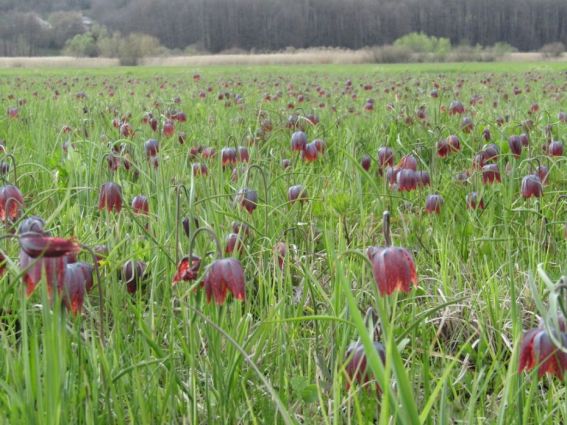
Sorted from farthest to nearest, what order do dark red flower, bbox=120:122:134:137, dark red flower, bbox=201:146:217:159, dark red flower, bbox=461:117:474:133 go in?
dark red flower, bbox=461:117:474:133 → dark red flower, bbox=120:122:134:137 → dark red flower, bbox=201:146:217:159

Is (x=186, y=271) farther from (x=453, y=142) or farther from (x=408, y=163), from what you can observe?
(x=453, y=142)

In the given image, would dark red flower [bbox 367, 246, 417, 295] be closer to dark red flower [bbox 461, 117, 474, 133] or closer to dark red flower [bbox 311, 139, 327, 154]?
dark red flower [bbox 311, 139, 327, 154]

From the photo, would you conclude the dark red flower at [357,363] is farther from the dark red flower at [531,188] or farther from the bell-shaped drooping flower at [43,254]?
the dark red flower at [531,188]

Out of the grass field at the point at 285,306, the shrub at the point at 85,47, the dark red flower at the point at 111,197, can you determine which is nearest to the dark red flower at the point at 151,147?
the grass field at the point at 285,306

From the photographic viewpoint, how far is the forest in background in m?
69.9

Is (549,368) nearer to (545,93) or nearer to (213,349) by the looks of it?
(213,349)

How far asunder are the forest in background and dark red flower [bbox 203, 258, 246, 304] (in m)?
67.9

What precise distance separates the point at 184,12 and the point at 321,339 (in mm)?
81869

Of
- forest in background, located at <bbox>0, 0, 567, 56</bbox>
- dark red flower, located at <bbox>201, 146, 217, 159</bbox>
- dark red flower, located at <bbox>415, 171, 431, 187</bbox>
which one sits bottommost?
dark red flower, located at <bbox>415, 171, 431, 187</bbox>

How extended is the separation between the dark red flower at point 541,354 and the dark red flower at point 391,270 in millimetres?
200

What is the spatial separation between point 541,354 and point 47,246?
672 mm

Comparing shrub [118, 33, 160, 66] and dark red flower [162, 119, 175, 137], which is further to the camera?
shrub [118, 33, 160, 66]

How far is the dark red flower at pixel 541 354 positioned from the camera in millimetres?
1013

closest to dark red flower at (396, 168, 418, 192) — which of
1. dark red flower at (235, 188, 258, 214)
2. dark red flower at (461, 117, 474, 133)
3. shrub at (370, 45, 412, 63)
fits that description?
dark red flower at (235, 188, 258, 214)
